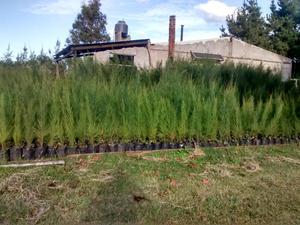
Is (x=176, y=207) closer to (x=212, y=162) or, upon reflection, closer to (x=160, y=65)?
(x=212, y=162)

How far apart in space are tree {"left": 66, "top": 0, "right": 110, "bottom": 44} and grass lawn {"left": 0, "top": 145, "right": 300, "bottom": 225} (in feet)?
117

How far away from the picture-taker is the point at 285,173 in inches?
242

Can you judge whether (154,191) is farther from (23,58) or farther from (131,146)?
(23,58)

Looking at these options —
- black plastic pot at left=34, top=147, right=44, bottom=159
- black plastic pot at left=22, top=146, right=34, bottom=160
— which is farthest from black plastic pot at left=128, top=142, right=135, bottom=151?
black plastic pot at left=22, top=146, right=34, bottom=160

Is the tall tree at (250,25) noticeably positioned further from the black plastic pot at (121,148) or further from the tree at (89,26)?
the black plastic pot at (121,148)

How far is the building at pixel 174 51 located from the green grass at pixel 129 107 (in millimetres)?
6284

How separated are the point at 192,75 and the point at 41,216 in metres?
5.80

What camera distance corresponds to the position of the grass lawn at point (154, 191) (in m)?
4.26

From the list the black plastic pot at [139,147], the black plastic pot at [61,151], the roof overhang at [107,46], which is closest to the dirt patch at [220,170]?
the black plastic pot at [139,147]

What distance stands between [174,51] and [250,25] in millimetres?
27136

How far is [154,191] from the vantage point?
5000 millimetres

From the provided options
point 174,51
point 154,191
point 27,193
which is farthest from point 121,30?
point 27,193

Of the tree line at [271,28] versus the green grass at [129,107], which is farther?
the tree line at [271,28]

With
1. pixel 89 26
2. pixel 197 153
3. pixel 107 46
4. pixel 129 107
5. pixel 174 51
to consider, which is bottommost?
pixel 197 153
